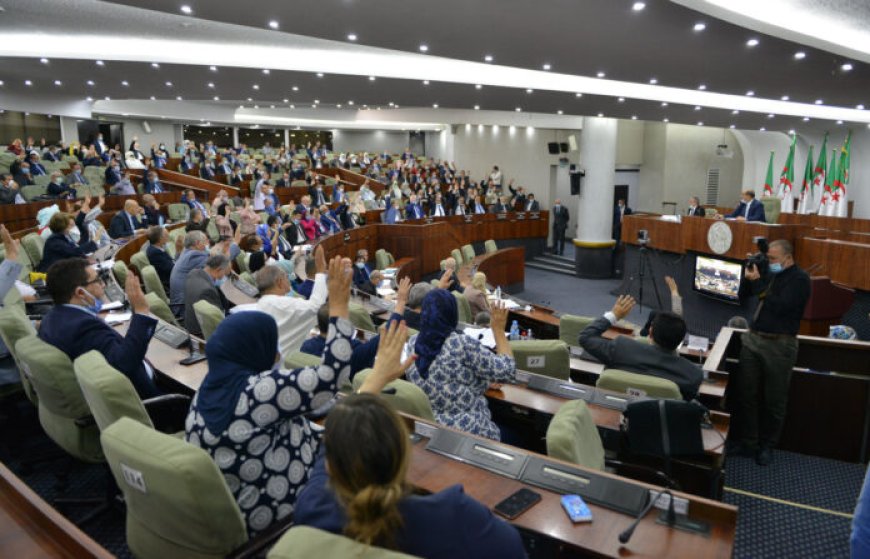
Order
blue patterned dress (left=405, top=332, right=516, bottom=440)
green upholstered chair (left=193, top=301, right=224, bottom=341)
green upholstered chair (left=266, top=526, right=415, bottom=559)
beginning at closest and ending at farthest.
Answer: green upholstered chair (left=266, top=526, right=415, bottom=559), blue patterned dress (left=405, top=332, right=516, bottom=440), green upholstered chair (left=193, top=301, right=224, bottom=341)

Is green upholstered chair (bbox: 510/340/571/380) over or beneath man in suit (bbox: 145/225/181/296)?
beneath

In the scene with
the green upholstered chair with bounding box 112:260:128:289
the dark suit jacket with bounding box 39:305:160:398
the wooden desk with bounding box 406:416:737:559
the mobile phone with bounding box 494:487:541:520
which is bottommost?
the wooden desk with bounding box 406:416:737:559

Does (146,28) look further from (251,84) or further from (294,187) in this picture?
(294,187)

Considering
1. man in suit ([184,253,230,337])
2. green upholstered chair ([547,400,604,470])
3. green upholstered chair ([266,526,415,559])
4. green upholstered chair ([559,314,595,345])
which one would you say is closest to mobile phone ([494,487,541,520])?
green upholstered chair ([547,400,604,470])

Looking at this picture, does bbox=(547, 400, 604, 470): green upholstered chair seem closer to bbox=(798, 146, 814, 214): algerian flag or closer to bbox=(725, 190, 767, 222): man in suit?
bbox=(725, 190, 767, 222): man in suit

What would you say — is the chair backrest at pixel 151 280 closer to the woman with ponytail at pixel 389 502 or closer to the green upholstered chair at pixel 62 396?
the green upholstered chair at pixel 62 396

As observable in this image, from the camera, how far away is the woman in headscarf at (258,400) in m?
2.07

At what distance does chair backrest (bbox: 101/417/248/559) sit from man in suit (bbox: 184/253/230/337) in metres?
3.03

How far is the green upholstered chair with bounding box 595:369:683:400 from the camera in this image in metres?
3.34

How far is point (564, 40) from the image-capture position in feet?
22.3

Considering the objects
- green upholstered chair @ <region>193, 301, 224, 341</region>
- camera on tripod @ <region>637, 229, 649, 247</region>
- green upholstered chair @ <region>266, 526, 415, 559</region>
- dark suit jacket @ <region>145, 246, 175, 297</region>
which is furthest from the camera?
camera on tripod @ <region>637, 229, 649, 247</region>

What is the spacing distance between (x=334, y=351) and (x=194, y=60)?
9233mm

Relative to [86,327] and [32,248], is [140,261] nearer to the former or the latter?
[32,248]

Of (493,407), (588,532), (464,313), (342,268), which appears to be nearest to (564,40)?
(464,313)
